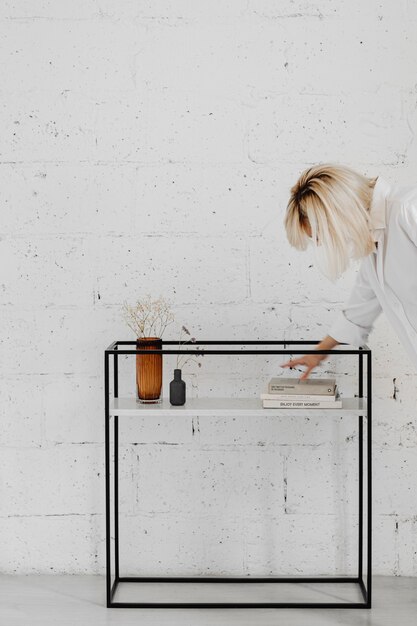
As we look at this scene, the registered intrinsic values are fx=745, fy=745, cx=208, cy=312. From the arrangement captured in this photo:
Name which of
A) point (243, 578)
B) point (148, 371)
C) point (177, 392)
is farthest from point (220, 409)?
point (243, 578)

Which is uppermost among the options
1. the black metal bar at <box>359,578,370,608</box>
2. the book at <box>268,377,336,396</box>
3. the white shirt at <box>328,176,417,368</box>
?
the white shirt at <box>328,176,417,368</box>

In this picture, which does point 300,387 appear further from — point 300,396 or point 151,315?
point 151,315

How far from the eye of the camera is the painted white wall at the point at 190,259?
2.54 meters

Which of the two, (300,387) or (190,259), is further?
(190,259)

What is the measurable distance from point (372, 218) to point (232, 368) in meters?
0.89

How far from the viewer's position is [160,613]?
7.62 feet

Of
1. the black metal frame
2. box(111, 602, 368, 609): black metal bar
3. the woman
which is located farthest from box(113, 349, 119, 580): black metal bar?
the woman

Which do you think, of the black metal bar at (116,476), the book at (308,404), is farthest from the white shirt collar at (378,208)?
the black metal bar at (116,476)

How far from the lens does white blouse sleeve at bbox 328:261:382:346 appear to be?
228 centimetres

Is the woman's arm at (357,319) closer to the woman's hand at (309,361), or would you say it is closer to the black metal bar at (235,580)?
the woman's hand at (309,361)

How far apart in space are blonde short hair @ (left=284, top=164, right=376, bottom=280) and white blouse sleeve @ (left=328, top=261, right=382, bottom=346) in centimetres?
36

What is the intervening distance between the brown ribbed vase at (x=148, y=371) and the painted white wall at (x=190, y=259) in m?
0.24

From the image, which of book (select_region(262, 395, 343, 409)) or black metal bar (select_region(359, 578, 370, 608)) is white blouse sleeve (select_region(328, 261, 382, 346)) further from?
black metal bar (select_region(359, 578, 370, 608))

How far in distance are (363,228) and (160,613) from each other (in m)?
→ 1.35
